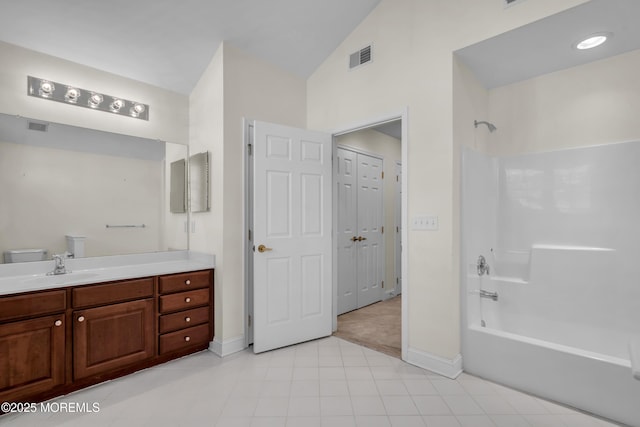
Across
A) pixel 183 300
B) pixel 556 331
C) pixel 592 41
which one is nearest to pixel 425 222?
pixel 556 331

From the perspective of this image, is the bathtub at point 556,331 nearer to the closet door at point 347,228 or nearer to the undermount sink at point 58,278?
the closet door at point 347,228

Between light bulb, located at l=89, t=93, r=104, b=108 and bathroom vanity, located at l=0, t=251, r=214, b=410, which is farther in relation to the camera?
light bulb, located at l=89, t=93, r=104, b=108

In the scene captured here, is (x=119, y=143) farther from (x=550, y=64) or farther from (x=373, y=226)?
(x=550, y=64)

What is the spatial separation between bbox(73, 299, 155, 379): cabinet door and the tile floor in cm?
16

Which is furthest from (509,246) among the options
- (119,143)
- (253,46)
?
(119,143)

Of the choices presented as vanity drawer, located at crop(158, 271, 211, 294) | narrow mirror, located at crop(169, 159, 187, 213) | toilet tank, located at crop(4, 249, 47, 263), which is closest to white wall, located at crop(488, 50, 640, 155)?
vanity drawer, located at crop(158, 271, 211, 294)

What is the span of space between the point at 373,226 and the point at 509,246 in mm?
1836

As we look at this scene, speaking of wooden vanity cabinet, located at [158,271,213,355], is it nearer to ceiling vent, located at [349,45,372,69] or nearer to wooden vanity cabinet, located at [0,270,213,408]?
wooden vanity cabinet, located at [0,270,213,408]

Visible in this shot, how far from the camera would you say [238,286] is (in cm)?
283

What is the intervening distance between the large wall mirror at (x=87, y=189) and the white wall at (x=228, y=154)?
38 centimetres

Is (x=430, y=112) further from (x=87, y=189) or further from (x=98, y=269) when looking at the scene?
(x=98, y=269)

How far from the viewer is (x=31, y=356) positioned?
74.2 inches

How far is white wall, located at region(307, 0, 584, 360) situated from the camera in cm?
233

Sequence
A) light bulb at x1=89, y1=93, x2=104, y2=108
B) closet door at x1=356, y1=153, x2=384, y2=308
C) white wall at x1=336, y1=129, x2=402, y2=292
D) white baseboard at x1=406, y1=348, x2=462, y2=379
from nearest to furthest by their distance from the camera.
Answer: white baseboard at x1=406, y1=348, x2=462, y2=379 → light bulb at x1=89, y1=93, x2=104, y2=108 → closet door at x1=356, y1=153, x2=384, y2=308 → white wall at x1=336, y1=129, x2=402, y2=292
